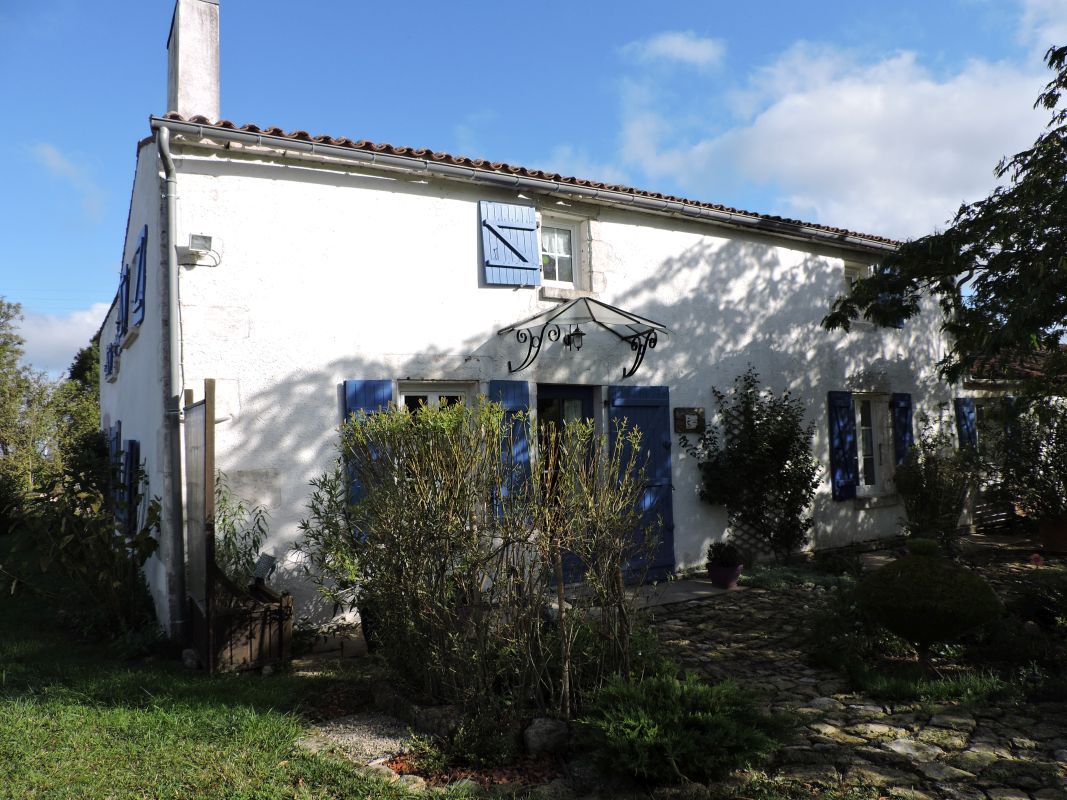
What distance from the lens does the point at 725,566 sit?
7.36 m

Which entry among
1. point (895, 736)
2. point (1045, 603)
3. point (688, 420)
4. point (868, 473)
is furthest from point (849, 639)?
point (868, 473)

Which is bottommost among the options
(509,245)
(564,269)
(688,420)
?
(688,420)

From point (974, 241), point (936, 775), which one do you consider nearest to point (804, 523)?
point (974, 241)

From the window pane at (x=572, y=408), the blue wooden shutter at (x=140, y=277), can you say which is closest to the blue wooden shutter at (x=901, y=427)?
the window pane at (x=572, y=408)

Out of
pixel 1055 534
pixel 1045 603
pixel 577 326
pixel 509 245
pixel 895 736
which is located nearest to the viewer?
pixel 895 736

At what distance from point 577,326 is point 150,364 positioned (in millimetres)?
3991

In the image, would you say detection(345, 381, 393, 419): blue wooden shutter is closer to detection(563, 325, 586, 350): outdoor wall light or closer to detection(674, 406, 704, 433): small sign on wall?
detection(563, 325, 586, 350): outdoor wall light

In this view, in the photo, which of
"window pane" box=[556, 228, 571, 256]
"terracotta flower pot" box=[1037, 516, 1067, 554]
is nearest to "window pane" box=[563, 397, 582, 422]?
"window pane" box=[556, 228, 571, 256]

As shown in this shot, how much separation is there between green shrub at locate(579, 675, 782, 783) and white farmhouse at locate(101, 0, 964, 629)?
3.50 meters

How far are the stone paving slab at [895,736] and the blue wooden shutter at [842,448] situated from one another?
14.3 feet

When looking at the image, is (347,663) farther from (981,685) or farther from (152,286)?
(981,685)

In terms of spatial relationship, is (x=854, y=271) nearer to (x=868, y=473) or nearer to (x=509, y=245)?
(x=868, y=473)

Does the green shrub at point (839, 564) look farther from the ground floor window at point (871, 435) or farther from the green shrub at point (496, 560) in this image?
the green shrub at point (496, 560)

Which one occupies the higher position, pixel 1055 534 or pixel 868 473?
pixel 868 473
